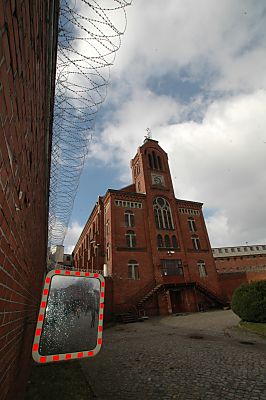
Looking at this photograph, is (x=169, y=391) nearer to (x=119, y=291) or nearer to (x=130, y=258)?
(x=119, y=291)

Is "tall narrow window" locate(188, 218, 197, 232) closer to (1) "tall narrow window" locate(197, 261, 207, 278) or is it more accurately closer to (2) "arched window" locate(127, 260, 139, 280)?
(1) "tall narrow window" locate(197, 261, 207, 278)

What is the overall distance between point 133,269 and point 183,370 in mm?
16544

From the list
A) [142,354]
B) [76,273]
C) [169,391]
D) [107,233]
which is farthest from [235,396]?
[107,233]

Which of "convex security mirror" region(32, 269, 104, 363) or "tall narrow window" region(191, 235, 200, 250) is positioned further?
"tall narrow window" region(191, 235, 200, 250)

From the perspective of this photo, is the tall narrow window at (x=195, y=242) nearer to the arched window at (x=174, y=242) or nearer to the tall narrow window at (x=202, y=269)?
the tall narrow window at (x=202, y=269)

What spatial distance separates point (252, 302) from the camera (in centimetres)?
1153

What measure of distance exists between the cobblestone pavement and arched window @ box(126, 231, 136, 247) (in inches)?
555

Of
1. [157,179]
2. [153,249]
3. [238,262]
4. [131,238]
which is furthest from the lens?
[238,262]

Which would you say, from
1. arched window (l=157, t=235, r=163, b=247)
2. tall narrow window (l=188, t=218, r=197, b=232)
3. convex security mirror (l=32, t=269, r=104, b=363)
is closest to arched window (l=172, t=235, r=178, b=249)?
arched window (l=157, t=235, r=163, b=247)

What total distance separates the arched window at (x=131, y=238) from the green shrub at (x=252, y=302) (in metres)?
12.7

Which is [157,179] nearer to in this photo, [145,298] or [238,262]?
[145,298]

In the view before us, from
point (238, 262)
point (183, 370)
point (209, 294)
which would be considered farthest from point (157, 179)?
point (183, 370)

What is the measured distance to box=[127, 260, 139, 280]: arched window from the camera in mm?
22003

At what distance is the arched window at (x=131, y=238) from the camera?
2366 centimetres
